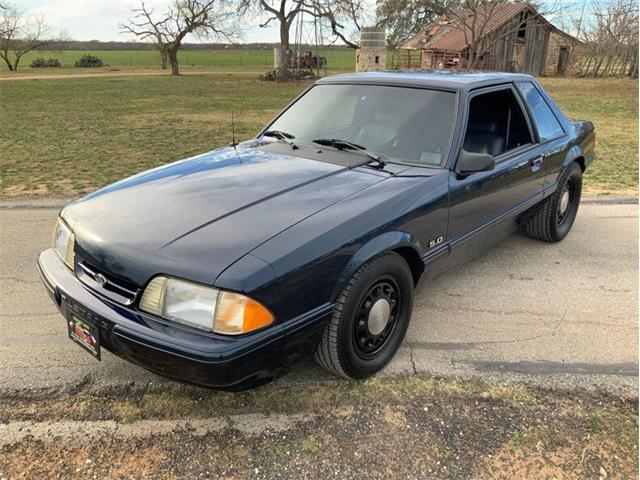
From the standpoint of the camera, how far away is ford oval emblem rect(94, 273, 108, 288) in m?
2.25

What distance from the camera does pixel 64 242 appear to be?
8.58ft

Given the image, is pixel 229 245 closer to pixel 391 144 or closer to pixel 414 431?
pixel 414 431

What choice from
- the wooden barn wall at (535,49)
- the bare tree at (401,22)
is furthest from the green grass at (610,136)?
the wooden barn wall at (535,49)

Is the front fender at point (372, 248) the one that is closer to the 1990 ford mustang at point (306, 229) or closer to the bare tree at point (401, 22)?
the 1990 ford mustang at point (306, 229)

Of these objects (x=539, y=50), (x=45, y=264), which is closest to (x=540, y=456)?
(x=45, y=264)

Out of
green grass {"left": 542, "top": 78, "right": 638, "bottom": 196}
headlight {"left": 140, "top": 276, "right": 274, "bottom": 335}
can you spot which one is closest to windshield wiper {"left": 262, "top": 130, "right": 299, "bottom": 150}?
headlight {"left": 140, "top": 276, "right": 274, "bottom": 335}

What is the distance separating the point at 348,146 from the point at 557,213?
2298 mm

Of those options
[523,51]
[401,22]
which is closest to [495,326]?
[523,51]

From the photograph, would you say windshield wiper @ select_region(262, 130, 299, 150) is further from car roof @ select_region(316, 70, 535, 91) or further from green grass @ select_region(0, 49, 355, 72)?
green grass @ select_region(0, 49, 355, 72)

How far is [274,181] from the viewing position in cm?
278

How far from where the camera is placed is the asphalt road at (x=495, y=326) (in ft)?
8.95

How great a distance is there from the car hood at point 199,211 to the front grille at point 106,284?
0.12ft

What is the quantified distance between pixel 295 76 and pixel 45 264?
32799 millimetres

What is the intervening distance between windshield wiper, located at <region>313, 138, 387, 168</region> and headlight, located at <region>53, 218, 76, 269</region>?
1.63 m
